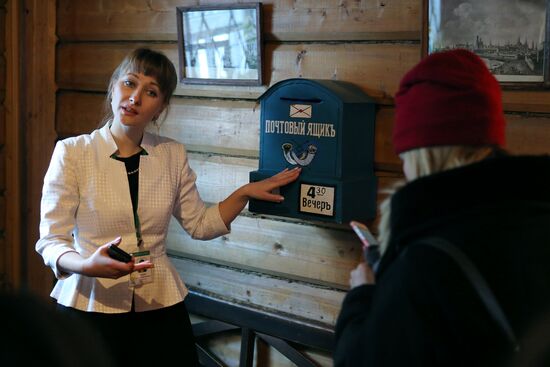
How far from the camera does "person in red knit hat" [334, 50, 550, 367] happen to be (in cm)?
Result: 127

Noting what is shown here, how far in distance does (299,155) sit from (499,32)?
0.73 meters

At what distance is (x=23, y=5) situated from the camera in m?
3.36

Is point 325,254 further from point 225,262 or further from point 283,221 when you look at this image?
point 225,262

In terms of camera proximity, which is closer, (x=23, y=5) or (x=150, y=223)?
(x=150, y=223)

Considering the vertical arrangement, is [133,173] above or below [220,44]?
below

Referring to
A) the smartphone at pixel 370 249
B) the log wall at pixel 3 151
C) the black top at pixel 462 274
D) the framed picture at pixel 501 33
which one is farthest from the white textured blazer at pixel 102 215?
the log wall at pixel 3 151

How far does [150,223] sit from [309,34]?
0.89 metres

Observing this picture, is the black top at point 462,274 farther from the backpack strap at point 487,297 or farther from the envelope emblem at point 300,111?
the envelope emblem at point 300,111

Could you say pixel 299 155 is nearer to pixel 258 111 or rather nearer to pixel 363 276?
pixel 258 111

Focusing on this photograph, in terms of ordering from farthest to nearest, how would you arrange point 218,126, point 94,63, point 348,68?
1. point 94,63
2. point 218,126
3. point 348,68

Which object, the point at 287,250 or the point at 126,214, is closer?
the point at 126,214

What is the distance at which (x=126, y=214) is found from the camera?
7.40 ft

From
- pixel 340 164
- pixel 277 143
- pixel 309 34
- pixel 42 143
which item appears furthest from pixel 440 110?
pixel 42 143

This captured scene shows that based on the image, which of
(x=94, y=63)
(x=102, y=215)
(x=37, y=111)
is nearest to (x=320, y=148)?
(x=102, y=215)
